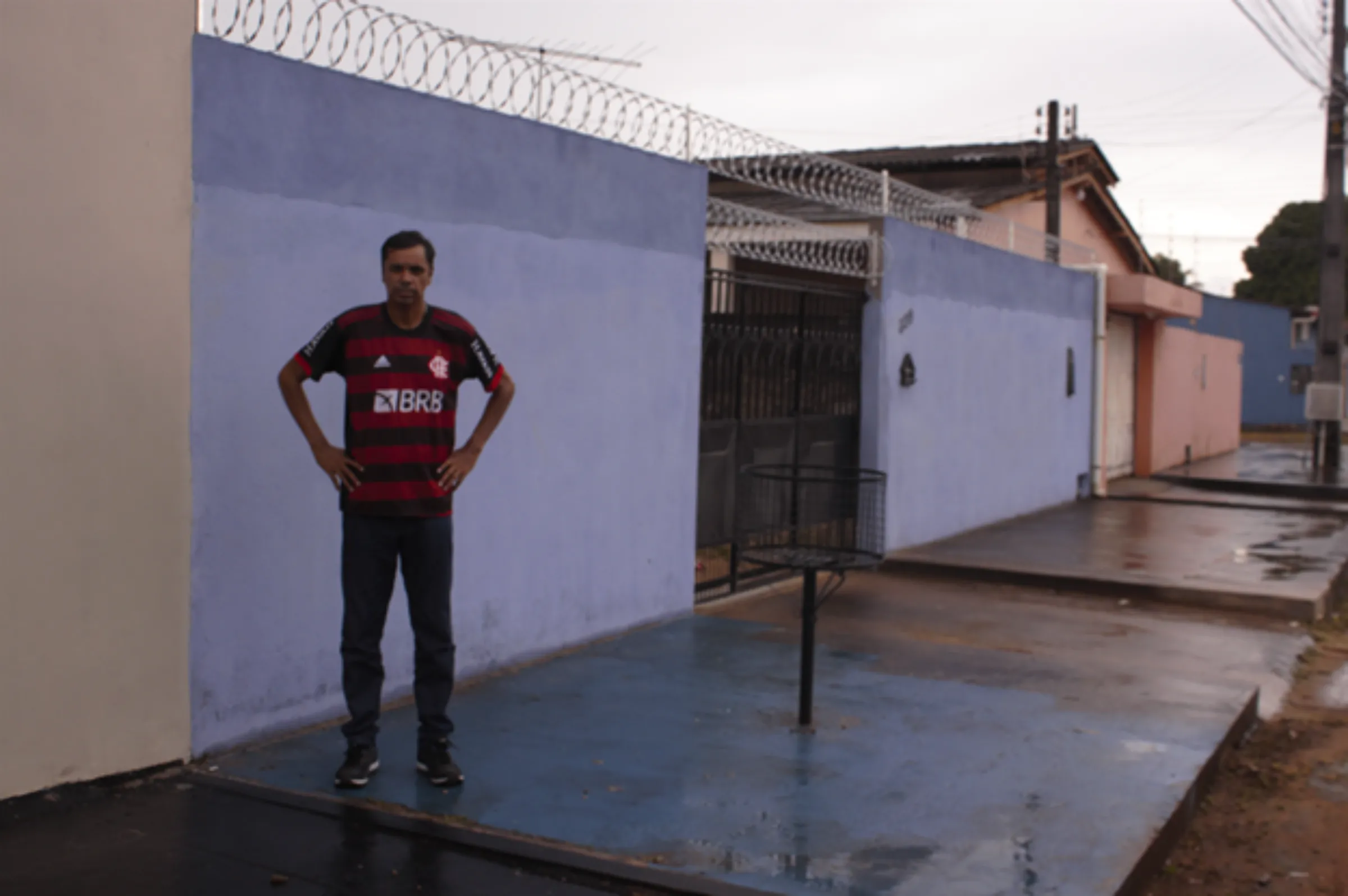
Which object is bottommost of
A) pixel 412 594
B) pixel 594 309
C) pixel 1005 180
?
pixel 412 594

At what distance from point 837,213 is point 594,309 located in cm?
818

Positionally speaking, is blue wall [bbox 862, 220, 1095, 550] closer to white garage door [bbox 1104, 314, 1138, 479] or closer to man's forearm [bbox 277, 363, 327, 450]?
white garage door [bbox 1104, 314, 1138, 479]

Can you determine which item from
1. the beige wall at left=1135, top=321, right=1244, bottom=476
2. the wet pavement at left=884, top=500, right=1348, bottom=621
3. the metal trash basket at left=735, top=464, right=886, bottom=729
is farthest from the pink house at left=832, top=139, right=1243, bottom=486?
the metal trash basket at left=735, top=464, right=886, bottom=729

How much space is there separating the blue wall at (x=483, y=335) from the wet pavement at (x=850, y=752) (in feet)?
1.04

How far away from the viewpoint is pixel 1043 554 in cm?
1076

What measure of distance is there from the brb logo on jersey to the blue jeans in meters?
0.35

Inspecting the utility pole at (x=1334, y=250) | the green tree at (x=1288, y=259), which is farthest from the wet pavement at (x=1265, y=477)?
the green tree at (x=1288, y=259)

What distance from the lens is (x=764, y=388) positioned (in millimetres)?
8922

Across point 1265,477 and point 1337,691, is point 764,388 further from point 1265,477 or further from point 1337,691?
point 1265,477

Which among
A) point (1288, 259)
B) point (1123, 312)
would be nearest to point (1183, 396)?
point (1123, 312)

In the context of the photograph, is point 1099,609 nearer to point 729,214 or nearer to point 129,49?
point 729,214

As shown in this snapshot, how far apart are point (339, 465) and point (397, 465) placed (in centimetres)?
18

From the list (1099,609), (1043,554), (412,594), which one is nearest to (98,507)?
(412,594)

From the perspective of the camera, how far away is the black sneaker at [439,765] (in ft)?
14.8
